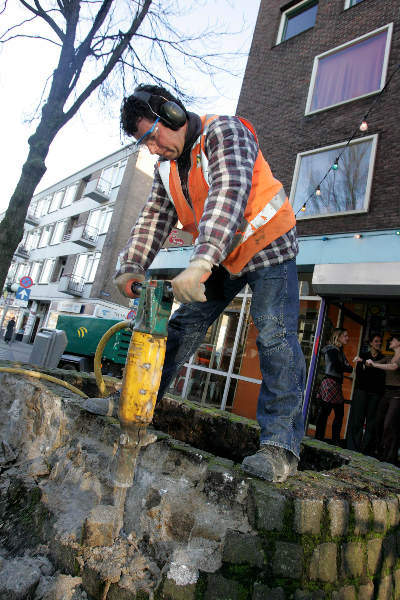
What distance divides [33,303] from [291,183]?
2517cm

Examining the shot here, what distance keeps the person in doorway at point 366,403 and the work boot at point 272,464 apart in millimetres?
4212

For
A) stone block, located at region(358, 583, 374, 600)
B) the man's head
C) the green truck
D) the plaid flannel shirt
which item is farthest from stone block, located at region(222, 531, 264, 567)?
the green truck

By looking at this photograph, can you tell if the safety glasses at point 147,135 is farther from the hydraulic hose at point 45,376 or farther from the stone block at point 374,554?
the stone block at point 374,554

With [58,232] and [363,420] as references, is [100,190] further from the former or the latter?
[363,420]

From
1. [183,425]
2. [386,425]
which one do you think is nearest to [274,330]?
[183,425]

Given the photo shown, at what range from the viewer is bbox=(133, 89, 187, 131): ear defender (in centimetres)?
188

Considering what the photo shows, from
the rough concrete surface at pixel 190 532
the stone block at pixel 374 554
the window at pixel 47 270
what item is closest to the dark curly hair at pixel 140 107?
the rough concrete surface at pixel 190 532

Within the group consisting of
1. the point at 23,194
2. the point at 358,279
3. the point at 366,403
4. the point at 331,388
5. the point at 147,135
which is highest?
the point at 23,194

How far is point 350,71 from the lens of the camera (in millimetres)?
8453

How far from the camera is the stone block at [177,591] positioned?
4.07 ft

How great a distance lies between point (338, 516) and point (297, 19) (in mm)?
12651

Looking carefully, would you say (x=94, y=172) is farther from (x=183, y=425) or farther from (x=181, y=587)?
(x=181, y=587)

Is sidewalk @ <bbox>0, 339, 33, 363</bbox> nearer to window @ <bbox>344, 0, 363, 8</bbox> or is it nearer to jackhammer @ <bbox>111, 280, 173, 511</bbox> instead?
jackhammer @ <bbox>111, 280, 173, 511</bbox>

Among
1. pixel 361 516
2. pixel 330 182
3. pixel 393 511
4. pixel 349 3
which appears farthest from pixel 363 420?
pixel 349 3
